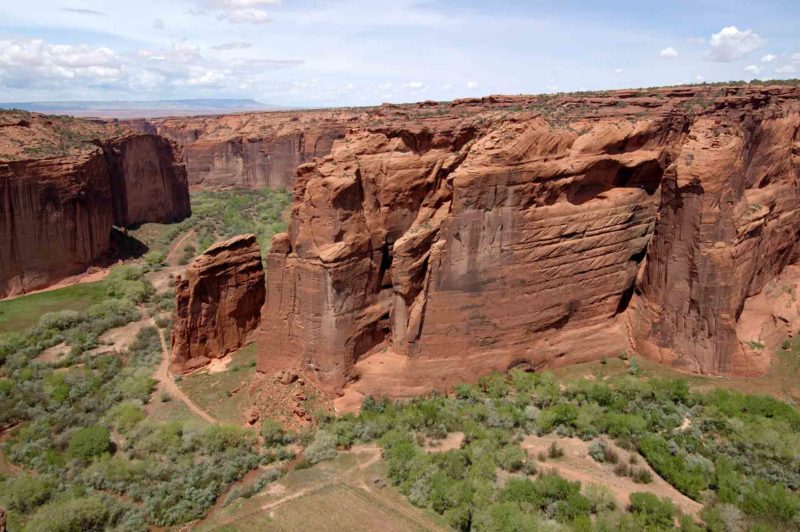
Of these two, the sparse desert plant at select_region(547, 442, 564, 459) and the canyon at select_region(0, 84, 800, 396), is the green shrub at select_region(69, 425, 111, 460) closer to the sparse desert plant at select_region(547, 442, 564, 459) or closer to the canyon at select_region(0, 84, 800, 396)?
the canyon at select_region(0, 84, 800, 396)

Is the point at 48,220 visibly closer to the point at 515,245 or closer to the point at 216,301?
the point at 216,301

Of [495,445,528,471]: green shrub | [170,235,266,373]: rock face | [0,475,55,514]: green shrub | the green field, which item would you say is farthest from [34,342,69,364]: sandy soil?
[495,445,528,471]: green shrub

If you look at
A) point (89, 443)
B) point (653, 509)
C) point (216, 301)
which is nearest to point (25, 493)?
point (89, 443)

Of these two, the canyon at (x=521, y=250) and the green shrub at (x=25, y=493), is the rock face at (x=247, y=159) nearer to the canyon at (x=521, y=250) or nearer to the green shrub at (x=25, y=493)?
the canyon at (x=521, y=250)

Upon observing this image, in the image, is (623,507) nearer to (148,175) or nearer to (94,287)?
(94,287)

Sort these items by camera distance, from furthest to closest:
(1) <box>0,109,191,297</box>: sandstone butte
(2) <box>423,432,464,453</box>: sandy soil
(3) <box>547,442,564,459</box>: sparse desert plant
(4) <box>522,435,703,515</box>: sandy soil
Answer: (1) <box>0,109,191,297</box>: sandstone butte → (2) <box>423,432,464,453</box>: sandy soil → (3) <box>547,442,564,459</box>: sparse desert plant → (4) <box>522,435,703,515</box>: sandy soil
